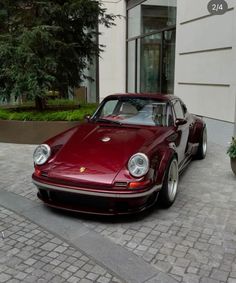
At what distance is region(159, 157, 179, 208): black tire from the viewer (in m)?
4.52

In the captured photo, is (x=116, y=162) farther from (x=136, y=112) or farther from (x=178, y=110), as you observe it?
(x=178, y=110)

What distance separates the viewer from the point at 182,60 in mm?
10383

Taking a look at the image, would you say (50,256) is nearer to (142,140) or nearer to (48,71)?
(142,140)

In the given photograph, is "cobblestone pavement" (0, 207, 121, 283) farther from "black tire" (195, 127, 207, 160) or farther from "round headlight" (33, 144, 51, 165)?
"black tire" (195, 127, 207, 160)

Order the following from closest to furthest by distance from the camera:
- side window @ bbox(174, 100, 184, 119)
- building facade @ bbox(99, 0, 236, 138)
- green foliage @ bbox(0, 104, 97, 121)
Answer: side window @ bbox(174, 100, 184, 119) < building facade @ bbox(99, 0, 236, 138) < green foliage @ bbox(0, 104, 97, 121)

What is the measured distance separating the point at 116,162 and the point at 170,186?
0.91 meters

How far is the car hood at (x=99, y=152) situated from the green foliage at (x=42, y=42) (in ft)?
13.0

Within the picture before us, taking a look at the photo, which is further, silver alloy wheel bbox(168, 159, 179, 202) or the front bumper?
silver alloy wheel bbox(168, 159, 179, 202)

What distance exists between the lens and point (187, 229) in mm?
4098

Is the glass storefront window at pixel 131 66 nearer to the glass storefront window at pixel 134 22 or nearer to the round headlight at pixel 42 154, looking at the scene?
the glass storefront window at pixel 134 22

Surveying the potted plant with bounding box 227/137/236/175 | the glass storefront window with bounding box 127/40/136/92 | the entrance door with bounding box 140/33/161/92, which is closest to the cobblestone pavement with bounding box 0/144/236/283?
the potted plant with bounding box 227/137/236/175

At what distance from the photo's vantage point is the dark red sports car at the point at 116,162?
161 inches

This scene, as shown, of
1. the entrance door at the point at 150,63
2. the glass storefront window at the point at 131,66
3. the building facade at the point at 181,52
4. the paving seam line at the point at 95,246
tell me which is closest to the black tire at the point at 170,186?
the paving seam line at the point at 95,246

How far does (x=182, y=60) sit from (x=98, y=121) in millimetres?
5570
